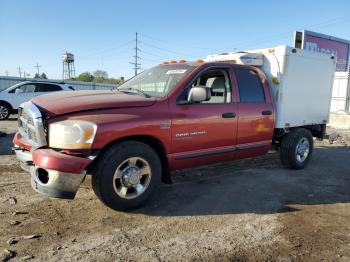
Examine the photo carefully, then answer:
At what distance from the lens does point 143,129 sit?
13.8 feet

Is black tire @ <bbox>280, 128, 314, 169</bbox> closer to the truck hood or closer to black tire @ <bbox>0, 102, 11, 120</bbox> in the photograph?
the truck hood

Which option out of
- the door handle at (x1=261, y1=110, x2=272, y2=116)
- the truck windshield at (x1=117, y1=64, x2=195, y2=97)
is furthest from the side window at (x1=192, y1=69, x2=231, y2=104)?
the door handle at (x1=261, y1=110, x2=272, y2=116)

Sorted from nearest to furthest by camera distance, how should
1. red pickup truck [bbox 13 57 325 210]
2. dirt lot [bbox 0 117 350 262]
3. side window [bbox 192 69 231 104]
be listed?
dirt lot [bbox 0 117 350 262], red pickup truck [bbox 13 57 325 210], side window [bbox 192 69 231 104]

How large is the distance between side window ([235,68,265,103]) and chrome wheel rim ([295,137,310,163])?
160cm

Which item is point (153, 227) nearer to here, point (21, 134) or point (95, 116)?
point (95, 116)

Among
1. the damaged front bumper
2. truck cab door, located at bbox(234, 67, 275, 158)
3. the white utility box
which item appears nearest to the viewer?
the damaged front bumper

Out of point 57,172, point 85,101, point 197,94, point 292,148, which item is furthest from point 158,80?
point 292,148

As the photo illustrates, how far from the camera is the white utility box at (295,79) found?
6.25 m

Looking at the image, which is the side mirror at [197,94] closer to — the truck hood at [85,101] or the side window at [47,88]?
the truck hood at [85,101]

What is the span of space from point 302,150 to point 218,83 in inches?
103

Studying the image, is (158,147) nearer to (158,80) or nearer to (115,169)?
(115,169)

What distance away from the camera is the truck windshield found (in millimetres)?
4848

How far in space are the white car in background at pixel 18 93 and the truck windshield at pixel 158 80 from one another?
1064 cm

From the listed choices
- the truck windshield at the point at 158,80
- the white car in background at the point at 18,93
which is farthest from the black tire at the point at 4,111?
the truck windshield at the point at 158,80
